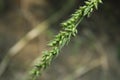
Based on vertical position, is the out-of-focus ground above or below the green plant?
above

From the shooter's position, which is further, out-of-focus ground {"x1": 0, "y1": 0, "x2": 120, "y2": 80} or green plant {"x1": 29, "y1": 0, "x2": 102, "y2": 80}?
out-of-focus ground {"x1": 0, "y1": 0, "x2": 120, "y2": 80}

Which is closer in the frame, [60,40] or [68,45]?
[60,40]

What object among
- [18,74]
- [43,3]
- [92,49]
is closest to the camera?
[18,74]

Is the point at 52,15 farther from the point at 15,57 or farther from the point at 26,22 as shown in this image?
the point at 15,57

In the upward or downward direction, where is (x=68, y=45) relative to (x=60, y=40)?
upward

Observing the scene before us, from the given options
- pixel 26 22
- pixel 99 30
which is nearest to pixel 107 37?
pixel 99 30

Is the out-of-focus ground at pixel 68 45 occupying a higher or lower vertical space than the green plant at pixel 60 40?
higher

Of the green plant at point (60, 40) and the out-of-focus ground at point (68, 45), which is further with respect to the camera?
the out-of-focus ground at point (68, 45)

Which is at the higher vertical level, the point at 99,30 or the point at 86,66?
the point at 99,30
